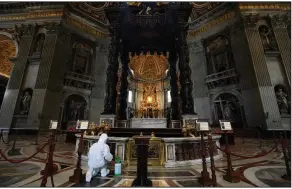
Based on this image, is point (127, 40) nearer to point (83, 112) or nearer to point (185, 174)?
point (185, 174)

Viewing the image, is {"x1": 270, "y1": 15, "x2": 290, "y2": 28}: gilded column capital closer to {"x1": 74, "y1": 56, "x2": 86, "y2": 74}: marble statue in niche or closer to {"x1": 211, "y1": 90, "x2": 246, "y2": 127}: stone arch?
{"x1": 211, "y1": 90, "x2": 246, "y2": 127}: stone arch

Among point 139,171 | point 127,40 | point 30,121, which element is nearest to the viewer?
point 139,171

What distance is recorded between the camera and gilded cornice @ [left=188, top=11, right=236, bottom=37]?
12.2m

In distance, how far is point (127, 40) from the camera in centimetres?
757

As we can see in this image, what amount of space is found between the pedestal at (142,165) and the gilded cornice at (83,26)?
47.2 ft

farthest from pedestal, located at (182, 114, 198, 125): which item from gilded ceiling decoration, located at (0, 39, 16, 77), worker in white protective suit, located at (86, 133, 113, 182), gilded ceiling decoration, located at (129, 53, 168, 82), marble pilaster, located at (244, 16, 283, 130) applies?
gilded ceiling decoration, located at (0, 39, 16, 77)

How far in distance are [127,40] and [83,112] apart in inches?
322

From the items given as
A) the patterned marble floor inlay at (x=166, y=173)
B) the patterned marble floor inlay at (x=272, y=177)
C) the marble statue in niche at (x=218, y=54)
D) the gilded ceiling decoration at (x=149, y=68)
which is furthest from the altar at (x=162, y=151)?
the gilded ceiling decoration at (x=149, y=68)

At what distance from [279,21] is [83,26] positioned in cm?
1622

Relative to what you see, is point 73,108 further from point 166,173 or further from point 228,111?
point 228,111

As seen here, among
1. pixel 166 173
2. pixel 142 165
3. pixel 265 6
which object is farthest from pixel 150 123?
pixel 265 6

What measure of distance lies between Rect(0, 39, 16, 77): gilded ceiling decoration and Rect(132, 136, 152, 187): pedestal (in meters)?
17.9

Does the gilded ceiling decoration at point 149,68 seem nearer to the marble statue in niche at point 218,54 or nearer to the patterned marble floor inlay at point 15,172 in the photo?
the marble statue in niche at point 218,54

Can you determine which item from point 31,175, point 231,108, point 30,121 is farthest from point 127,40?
point 231,108
